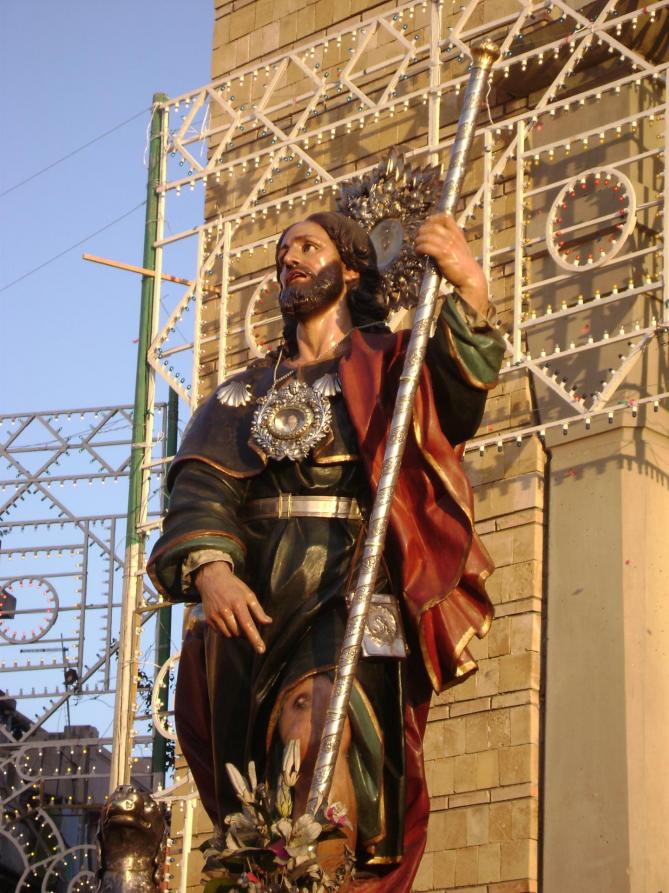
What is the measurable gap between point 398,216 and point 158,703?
5.13 m

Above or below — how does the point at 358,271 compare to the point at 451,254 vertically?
above

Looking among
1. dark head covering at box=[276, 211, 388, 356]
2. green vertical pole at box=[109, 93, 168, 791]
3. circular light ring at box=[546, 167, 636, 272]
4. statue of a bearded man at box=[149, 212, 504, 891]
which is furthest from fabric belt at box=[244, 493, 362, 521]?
green vertical pole at box=[109, 93, 168, 791]

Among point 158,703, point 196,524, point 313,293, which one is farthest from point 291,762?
point 158,703

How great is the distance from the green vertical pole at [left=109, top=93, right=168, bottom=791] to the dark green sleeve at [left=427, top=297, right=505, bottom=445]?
524cm

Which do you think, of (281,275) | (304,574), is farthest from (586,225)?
(304,574)

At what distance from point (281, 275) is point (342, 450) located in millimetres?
630

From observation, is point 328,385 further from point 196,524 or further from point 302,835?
point 302,835

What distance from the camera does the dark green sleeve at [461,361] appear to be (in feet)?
17.9

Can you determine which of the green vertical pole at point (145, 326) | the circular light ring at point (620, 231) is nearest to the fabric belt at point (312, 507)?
the circular light ring at point (620, 231)

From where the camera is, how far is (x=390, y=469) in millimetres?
5270

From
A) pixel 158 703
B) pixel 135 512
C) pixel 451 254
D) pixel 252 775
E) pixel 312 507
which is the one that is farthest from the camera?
pixel 135 512

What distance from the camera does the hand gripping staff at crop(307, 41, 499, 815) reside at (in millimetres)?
5012

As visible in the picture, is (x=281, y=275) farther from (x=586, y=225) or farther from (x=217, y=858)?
(x=586, y=225)

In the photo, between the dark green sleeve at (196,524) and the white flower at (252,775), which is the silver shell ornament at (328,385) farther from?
the white flower at (252,775)
